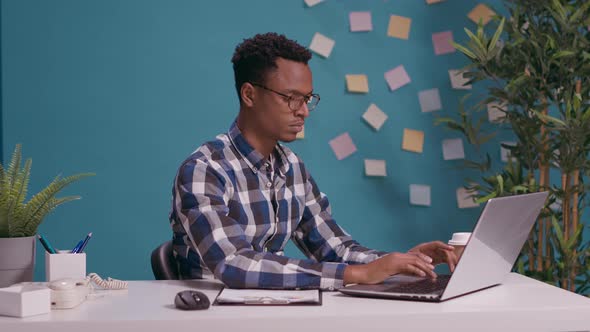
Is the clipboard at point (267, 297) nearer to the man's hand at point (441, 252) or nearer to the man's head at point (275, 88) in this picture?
the man's hand at point (441, 252)

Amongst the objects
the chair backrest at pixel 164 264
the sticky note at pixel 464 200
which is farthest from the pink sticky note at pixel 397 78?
the chair backrest at pixel 164 264

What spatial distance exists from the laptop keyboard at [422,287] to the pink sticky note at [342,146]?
1.51 meters

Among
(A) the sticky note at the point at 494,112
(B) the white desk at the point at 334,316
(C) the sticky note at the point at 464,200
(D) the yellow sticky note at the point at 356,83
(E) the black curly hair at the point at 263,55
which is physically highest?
(E) the black curly hair at the point at 263,55

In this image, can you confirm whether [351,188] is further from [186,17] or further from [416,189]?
[186,17]

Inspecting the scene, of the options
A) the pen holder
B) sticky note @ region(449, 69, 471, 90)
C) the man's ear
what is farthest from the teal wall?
the pen holder

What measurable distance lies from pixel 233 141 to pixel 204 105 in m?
1.21

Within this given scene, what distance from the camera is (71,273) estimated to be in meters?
1.57

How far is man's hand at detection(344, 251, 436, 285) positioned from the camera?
1.50m

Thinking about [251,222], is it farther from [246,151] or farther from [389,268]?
[389,268]

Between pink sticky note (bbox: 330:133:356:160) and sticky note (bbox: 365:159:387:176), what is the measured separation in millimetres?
84

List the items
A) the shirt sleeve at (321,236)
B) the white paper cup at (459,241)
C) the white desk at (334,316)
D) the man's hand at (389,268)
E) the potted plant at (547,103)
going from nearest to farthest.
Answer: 1. the white desk at (334,316)
2. the man's hand at (389,268)
3. the white paper cup at (459,241)
4. the shirt sleeve at (321,236)
5. the potted plant at (547,103)

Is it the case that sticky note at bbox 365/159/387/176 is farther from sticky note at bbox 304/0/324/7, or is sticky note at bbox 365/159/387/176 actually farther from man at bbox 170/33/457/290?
man at bbox 170/33/457/290

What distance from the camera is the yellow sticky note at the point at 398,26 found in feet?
10.3

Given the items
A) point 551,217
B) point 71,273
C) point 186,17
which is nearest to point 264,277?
point 71,273
